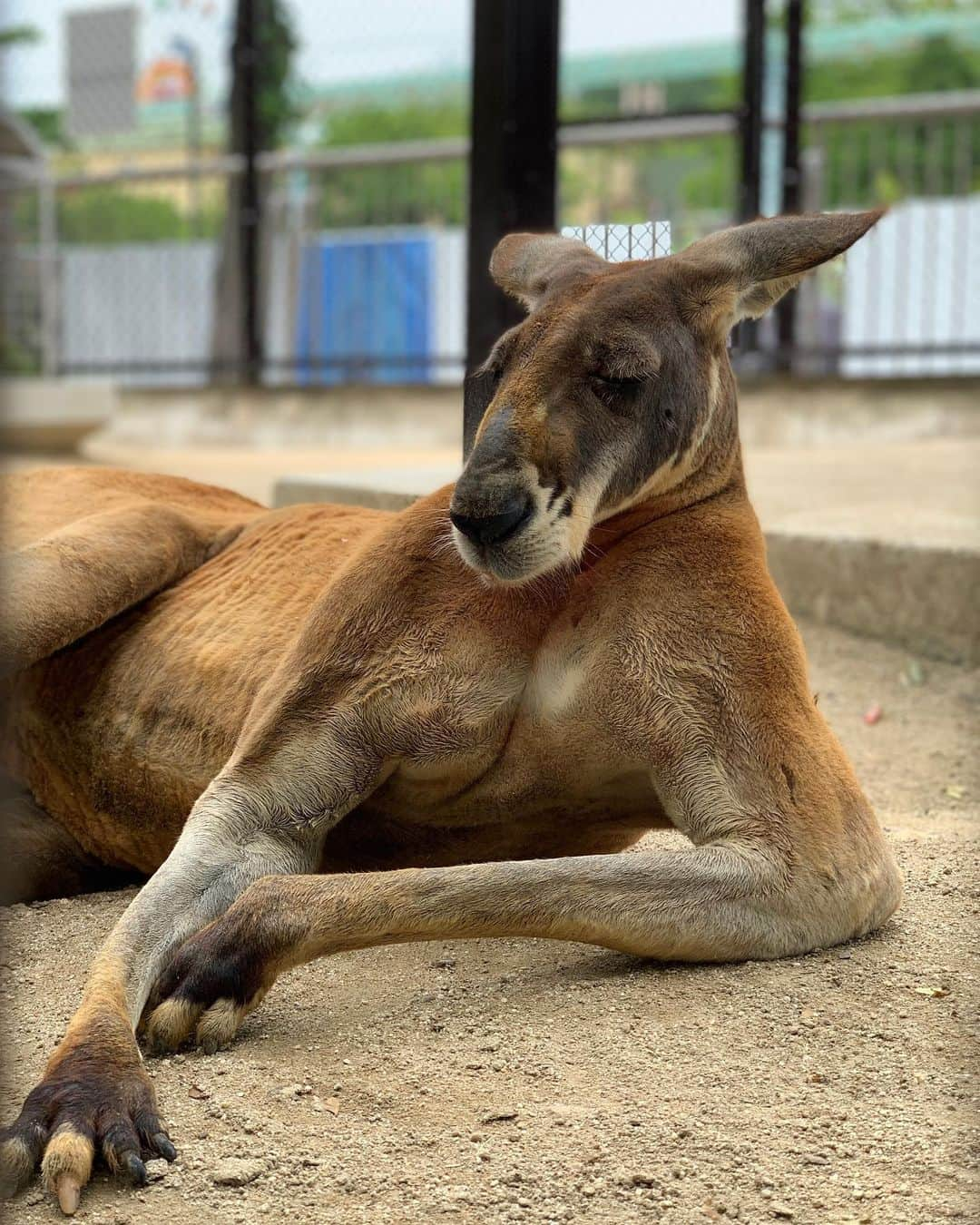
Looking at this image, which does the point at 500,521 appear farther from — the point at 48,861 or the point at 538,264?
the point at 48,861

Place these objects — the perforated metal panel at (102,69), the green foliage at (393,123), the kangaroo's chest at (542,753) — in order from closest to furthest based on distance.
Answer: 1. the kangaroo's chest at (542,753)
2. the perforated metal panel at (102,69)
3. the green foliage at (393,123)

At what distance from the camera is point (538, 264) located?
3.10 metres

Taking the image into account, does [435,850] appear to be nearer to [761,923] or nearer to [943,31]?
[761,923]

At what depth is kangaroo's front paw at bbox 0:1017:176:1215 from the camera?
81.7 inches

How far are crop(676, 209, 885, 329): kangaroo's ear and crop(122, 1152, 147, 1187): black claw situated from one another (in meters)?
1.62

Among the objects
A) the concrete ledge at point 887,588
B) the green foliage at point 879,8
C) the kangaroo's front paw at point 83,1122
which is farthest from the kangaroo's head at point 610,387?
the green foliage at point 879,8

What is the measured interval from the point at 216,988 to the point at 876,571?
3.51m

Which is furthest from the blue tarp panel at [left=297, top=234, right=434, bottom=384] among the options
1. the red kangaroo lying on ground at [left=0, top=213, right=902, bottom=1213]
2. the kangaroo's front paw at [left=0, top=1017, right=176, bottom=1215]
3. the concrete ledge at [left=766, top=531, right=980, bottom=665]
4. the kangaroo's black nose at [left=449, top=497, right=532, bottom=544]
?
the kangaroo's front paw at [left=0, top=1017, right=176, bottom=1215]

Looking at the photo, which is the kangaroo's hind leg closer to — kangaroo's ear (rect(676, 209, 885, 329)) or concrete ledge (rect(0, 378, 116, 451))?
kangaroo's ear (rect(676, 209, 885, 329))

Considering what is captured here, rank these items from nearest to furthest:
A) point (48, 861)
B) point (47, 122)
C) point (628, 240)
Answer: point (628, 240), point (48, 861), point (47, 122)

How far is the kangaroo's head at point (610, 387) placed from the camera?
2.58 m

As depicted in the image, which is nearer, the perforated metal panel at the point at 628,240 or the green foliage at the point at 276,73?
the perforated metal panel at the point at 628,240

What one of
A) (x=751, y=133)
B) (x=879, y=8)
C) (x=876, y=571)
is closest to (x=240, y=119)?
(x=751, y=133)

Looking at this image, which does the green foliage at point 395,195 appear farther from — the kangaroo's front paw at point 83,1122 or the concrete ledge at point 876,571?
the kangaroo's front paw at point 83,1122
